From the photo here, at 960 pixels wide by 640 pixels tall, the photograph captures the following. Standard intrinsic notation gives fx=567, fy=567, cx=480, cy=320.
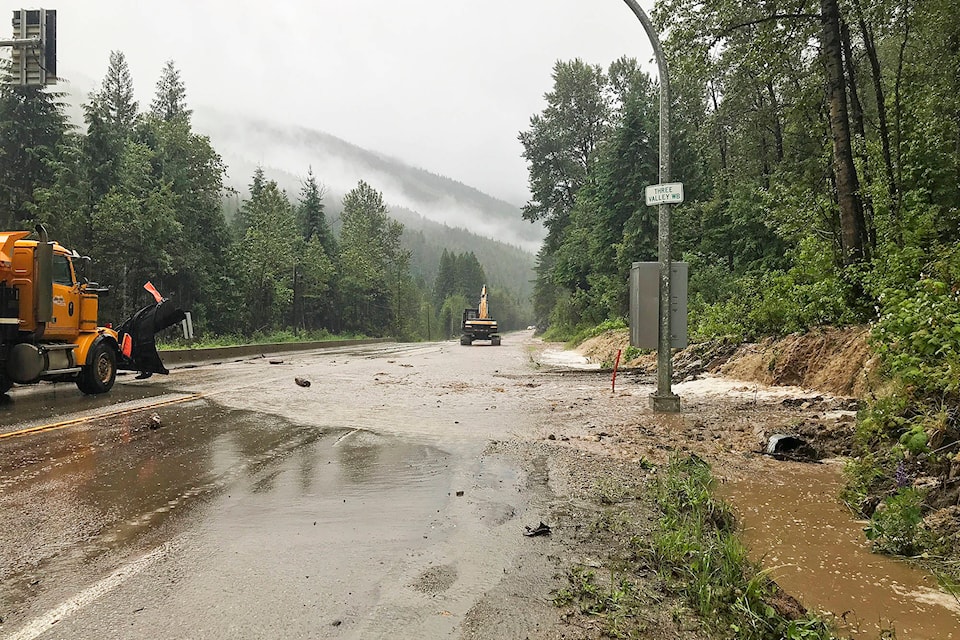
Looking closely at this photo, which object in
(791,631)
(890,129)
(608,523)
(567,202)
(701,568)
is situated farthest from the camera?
(567,202)

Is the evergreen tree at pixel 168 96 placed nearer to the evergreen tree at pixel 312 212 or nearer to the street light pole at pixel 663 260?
the evergreen tree at pixel 312 212

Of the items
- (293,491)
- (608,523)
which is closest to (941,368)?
(608,523)

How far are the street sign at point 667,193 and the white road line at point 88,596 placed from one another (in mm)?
8406

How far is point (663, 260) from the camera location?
9.92m

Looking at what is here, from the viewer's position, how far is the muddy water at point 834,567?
9.78ft

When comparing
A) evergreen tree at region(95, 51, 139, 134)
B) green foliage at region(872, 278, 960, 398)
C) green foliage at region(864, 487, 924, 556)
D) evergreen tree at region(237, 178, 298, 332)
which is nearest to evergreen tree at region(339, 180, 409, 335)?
evergreen tree at region(237, 178, 298, 332)

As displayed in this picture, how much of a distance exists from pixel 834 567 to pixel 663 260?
688cm

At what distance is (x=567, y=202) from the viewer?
55688 mm

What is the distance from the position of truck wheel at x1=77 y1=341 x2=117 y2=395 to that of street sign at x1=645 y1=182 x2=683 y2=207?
12.1 metres

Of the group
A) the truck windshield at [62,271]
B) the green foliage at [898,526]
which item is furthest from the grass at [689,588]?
the truck windshield at [62,271]

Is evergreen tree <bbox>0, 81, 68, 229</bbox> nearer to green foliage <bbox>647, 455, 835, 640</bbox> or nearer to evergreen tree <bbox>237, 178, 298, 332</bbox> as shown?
evergreen tree <bbox>237, 178, 298, 332</bbox>

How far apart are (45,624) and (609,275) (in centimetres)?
3763

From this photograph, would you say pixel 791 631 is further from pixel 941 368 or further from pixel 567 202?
pixel 567 202

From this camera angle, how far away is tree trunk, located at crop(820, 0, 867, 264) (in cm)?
1259
